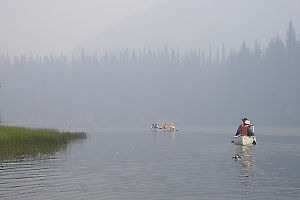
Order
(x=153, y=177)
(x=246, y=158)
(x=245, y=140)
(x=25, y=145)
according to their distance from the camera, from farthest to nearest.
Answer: (x=245, y=140) < (x=25, y=145) < (x=246, y=158) < (x=153, y=177)

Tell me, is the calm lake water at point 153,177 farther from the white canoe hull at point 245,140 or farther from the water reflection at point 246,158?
the white canoe hull at point 245,140

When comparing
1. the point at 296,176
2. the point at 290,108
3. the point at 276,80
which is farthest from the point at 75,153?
the point at 276,80

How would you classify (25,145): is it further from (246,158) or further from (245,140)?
(245,140)

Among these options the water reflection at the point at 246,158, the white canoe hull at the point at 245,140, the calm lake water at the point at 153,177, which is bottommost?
the calm lake water at the point at 153,177

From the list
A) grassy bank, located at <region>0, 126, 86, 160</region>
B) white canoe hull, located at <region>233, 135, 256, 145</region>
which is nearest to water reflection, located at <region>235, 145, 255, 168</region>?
white canoe hull, located at <region>233, 135, 256, 145</region>

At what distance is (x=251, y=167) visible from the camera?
29141 mm

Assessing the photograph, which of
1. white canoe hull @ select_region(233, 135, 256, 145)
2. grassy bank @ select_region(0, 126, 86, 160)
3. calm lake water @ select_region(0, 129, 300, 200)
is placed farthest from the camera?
white canoe hull @ select_region(233, 135, 256, 145)

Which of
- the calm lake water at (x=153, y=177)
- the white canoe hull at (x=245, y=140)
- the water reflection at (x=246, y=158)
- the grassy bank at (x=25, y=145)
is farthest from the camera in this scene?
the white canoe hull at (x=245, y=140)

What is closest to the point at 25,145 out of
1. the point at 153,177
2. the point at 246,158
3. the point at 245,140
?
the point at 153,177

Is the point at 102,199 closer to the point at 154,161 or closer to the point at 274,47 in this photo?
the point at 154,161

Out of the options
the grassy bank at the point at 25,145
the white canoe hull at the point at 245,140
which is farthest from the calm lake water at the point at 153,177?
the white canoe hull at the point at 245,140

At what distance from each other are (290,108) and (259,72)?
31.9 meters

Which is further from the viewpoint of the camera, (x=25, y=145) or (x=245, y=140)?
(x=245, y=140)

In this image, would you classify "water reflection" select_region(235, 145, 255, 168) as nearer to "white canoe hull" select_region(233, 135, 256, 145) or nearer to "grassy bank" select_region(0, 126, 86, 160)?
"white canoe hull" select_region(233, 135, 256, 145)
